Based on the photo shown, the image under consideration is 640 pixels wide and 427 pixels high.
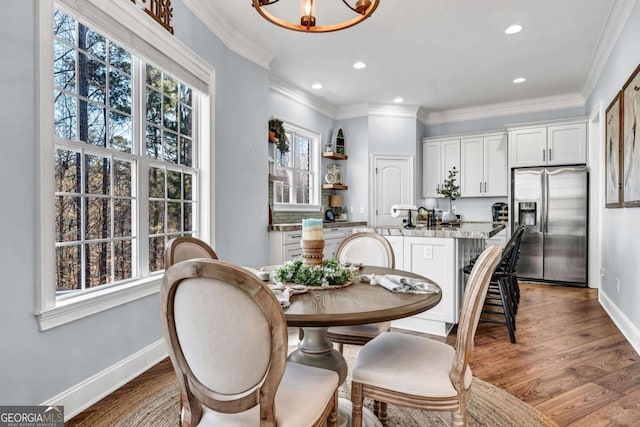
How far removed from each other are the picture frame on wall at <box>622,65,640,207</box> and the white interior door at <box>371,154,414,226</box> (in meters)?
3.19

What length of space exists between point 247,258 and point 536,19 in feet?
11.8

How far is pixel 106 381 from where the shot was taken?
209cm

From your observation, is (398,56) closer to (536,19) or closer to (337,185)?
(536,19)

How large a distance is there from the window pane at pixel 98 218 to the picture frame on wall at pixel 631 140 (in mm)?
3709

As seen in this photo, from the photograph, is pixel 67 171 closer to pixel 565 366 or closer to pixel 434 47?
pixel 565 366

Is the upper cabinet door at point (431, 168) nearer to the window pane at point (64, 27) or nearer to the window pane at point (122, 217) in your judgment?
the window pane at point (122, 217)

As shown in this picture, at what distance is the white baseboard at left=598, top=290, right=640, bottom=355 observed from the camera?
2.78m

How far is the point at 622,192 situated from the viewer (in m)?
3.07

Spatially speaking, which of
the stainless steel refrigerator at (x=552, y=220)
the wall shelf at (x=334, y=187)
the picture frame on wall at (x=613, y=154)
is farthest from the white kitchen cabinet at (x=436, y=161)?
the picture frame on wall at (x=613, y=154)

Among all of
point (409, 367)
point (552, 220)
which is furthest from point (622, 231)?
point (409, 367)

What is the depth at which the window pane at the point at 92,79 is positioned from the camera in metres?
2.05

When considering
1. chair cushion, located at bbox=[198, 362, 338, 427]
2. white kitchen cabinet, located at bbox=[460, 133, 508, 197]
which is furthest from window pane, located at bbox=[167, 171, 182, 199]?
white kitchen cabinet, located at bbox=[460, 133, 508, 197]

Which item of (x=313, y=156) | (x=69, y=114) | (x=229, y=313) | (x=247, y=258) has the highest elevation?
(x=313, y=156)

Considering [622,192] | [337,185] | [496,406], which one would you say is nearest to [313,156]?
[337,185]
